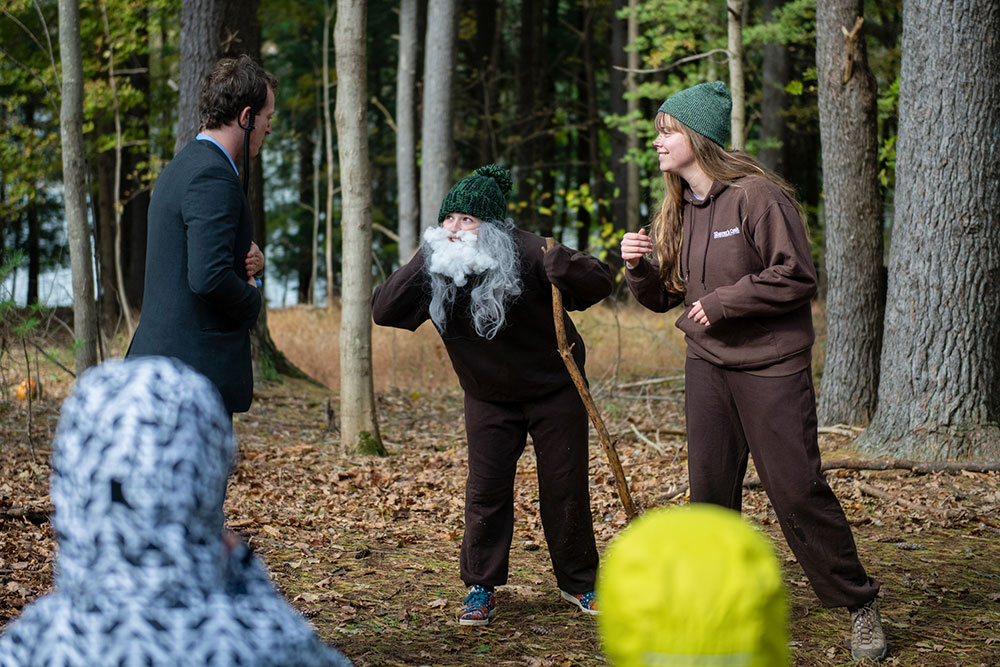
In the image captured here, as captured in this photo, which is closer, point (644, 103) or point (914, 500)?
point (914, 500)

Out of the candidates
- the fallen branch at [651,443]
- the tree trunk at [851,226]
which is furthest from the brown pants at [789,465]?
the tree trunk at [851,226]

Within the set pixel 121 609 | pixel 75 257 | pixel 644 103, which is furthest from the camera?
pixel 644 103

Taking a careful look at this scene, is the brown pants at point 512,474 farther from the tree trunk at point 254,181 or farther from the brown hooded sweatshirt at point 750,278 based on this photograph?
the tree trunk at point 254,181

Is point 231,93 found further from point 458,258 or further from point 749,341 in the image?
point 749,341

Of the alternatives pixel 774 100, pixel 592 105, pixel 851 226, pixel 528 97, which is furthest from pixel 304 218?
pixel 851 226

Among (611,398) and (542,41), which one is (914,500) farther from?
(542,41)

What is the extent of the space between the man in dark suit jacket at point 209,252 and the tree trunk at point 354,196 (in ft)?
14.6

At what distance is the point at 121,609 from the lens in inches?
74.3

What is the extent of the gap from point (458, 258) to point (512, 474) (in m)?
1.04

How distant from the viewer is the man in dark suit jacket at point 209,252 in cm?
349

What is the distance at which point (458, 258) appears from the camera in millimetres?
4281

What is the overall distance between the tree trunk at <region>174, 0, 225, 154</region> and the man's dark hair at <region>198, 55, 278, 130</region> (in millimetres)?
7257

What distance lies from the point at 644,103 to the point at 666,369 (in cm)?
1410

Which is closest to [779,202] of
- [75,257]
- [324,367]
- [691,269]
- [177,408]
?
[691,269]
